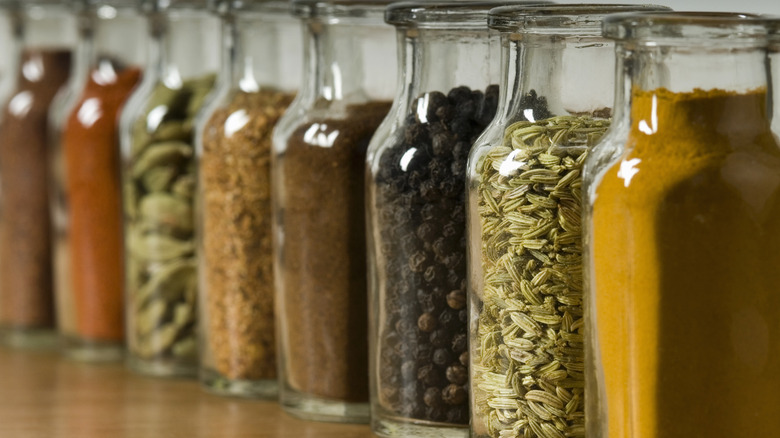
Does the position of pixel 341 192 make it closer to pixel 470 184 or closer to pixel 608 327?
pixel 470 184

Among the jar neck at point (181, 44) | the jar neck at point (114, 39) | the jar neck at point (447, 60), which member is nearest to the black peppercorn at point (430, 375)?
the jar neck at point (447, 60)

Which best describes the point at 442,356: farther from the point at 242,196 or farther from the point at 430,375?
the point at 242,196

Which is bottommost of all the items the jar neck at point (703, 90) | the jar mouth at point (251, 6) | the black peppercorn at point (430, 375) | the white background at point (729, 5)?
the black peppercorn at point (430, 375)

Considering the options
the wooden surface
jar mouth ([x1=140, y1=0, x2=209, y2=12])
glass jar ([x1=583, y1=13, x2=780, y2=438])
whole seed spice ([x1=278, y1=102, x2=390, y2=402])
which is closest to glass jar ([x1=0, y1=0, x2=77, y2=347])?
the wooden surface

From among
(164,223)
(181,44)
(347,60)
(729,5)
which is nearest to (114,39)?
(181,44)

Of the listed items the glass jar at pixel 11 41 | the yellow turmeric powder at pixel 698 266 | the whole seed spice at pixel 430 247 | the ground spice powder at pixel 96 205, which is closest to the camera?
the yellow turmeric powder at pixel 698 266

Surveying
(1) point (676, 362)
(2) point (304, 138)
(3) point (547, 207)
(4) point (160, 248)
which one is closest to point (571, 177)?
(3) point (547, 207)

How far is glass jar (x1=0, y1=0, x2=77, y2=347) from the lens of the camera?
1.34 m

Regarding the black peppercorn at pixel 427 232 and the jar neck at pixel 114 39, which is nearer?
the black peppercorn at pixel 427 232

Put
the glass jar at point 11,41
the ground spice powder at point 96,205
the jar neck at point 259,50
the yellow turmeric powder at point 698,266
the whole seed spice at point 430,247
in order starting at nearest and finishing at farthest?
1. the yellow turmeric powder at point 698,266
2. the whole seed spice at point 430,247
3. the jar neck at point 259,50
4. the ground spice powder at point 96,205
5. the glass jar at point 11,41

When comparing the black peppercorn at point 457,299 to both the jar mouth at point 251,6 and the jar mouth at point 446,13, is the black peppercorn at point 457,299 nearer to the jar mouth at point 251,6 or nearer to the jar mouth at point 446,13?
the jar mouth at point 446,13

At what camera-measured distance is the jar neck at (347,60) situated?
3.35 feet

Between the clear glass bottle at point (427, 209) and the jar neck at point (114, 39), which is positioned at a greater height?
the jar neck at point (114, 39)

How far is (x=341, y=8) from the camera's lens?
1.00m
